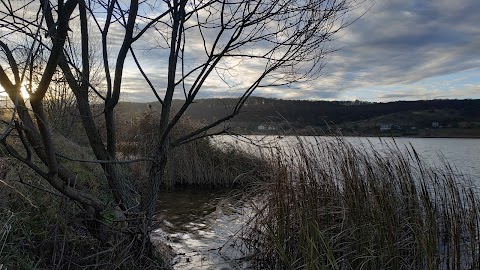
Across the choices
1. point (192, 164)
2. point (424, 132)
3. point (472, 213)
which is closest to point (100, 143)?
point (472, 213)

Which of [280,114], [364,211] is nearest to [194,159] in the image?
[280,114]

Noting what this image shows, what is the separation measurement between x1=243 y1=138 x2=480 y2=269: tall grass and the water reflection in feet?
2.19

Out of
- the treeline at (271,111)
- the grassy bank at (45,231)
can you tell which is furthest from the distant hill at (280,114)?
the grassy bank at (45,231)

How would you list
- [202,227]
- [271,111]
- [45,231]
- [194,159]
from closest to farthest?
[45,231] < [271,111] < [202,227] < [194,159]

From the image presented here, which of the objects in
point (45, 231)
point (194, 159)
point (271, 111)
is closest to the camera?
point (45, 231)

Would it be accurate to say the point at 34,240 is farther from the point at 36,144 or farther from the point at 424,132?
the point at 424,132

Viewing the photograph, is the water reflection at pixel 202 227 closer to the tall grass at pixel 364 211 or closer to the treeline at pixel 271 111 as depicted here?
the tall grass at pixel 364 211

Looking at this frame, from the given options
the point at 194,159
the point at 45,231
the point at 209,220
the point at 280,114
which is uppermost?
the point at 280,114

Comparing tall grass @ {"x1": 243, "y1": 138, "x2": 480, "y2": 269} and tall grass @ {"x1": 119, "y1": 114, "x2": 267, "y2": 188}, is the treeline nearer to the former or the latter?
tall grass @ {"x1": 243, "y1": 138, "x2": 480, "y2": 269}

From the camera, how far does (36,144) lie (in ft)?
9.37

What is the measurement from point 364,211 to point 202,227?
4.21m

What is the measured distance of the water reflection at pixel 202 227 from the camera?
5656mm

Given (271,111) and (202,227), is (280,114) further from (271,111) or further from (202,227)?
(202,227)

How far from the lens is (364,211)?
434cm
